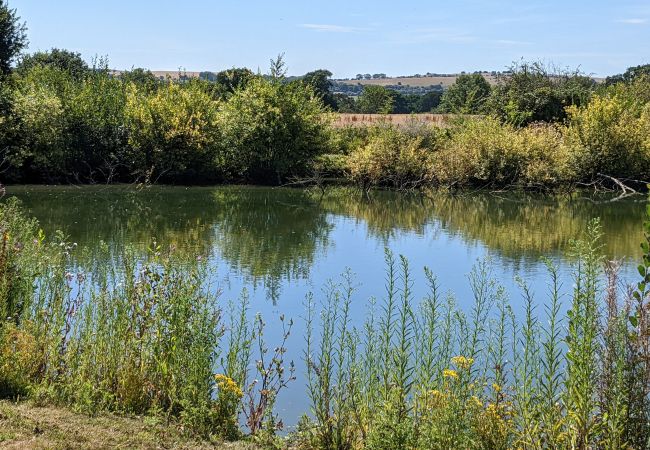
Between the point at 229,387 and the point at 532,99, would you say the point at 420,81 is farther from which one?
the point at 229,387

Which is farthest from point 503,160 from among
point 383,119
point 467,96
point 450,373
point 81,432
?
point 81,432

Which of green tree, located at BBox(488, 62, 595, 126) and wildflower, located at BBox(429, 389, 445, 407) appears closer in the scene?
wildflower, located at BBox(429, 389, 445, 407)

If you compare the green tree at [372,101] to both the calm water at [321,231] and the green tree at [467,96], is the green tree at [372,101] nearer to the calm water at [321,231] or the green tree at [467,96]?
the green tree at [467,96]

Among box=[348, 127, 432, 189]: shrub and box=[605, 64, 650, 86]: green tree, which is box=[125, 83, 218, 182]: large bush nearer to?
box=[348, 127, 432, 189]: shrub

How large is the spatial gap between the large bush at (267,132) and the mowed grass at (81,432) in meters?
24.5

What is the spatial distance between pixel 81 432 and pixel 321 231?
45.8 ft

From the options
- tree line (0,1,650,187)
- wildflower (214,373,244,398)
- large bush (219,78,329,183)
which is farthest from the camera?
large bush (219,78,329,183)

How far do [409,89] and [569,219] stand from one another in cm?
10300

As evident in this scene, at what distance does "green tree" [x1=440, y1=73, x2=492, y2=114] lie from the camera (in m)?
39.4

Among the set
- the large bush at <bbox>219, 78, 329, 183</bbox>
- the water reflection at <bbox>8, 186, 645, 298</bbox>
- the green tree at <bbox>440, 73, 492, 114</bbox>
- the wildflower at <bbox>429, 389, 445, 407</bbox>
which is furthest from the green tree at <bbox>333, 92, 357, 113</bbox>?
the wildflower at <bbox>429, 389, 445, 407</bbox>

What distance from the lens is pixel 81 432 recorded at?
4844 mm

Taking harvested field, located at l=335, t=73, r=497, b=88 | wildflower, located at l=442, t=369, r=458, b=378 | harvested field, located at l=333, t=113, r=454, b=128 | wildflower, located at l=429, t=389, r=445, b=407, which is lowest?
wildflower, located at l=429, t=389, r=445, b=407

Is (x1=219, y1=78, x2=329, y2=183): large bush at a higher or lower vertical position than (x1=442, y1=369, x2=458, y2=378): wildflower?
higher

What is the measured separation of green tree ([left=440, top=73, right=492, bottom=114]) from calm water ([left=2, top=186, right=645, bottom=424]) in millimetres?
12144
